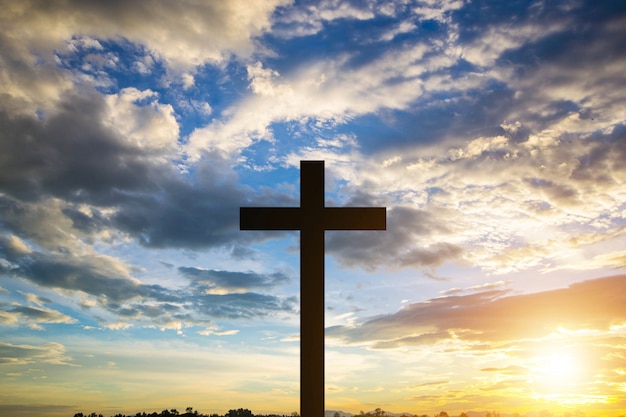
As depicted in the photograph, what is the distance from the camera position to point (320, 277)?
1423cm

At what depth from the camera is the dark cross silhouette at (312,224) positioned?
13.9 metres

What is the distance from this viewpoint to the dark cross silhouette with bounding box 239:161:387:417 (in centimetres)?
1392

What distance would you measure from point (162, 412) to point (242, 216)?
8658 millimetres

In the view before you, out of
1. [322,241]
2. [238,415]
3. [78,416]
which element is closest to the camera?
A: [322,241]

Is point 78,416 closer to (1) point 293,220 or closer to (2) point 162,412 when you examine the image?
(2) point 162,412

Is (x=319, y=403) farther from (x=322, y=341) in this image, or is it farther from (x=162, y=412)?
(x=162, y=412)

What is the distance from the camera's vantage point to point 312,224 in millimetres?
14875

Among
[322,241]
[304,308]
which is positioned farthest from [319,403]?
[322,241]

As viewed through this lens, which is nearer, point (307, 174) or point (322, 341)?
point (322, 341)

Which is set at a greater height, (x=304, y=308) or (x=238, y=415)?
(x=304, y=308)

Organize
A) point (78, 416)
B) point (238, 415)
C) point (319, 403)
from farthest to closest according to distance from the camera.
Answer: point (238, 415) → point (78, 416) → point (319, 403)

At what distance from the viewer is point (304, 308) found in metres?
14.0

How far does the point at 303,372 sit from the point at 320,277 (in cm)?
204

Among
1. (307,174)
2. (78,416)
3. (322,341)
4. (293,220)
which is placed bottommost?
(78,416)
